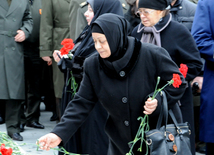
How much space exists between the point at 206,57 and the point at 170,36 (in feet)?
1.39

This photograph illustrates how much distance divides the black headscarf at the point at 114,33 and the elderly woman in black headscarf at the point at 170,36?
3.12 ft

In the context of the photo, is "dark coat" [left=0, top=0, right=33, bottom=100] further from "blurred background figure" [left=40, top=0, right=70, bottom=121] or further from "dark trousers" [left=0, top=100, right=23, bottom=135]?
"blurred background figure" [left=40, top=0, right=70, bottom=121]

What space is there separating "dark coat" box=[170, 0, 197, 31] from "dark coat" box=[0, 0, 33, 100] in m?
2.43

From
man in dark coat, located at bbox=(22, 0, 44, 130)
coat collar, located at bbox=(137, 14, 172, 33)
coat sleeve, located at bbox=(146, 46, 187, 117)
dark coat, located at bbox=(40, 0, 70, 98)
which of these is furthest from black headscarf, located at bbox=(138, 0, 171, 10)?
man in dark coat, located at bbox=(22, 0, 44, 130)

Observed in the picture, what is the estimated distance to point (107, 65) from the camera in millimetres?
3006

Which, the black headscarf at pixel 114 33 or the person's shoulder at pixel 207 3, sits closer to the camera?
the black headscarf at pixel 114 33

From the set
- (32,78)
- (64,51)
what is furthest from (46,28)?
(64,51)

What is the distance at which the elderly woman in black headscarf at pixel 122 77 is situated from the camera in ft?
9.62

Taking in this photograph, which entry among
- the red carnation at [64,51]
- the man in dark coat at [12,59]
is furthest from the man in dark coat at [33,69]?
the red carnation at [64,51]

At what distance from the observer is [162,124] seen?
2967 millimetres

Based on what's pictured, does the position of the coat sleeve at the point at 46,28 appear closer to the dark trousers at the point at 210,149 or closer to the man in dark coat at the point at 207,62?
the man in dark coat at the point at 207,62

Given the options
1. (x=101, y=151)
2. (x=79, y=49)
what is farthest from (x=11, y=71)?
(x=101, y=151)

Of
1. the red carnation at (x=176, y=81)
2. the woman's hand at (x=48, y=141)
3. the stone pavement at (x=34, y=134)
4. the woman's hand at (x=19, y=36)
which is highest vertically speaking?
the red carnation at (x=176, y=81)

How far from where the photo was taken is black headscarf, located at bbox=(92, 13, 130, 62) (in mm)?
2908
